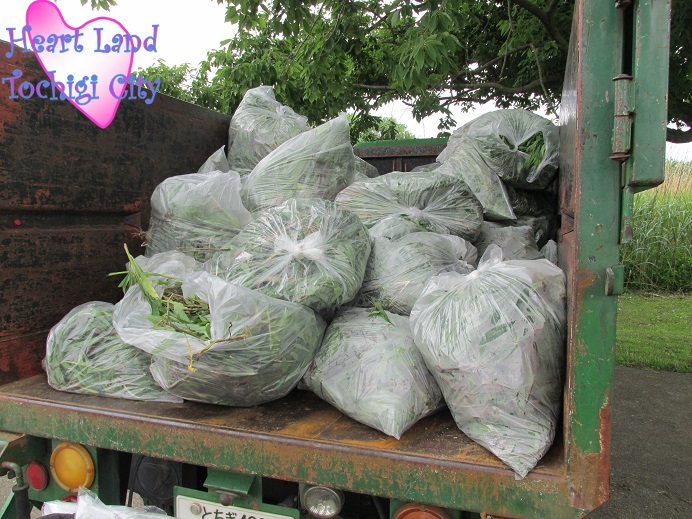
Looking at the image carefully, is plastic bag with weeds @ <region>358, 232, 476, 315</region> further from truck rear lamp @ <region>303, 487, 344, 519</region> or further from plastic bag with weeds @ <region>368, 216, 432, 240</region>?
truck rear lamp @ <region>303, 487, 344, 519</region>

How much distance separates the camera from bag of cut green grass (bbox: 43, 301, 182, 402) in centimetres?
167

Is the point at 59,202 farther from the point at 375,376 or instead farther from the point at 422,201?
the point at 422,201

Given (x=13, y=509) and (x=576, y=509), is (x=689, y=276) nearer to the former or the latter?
(x=576, y=509)

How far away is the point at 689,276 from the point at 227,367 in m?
8.47

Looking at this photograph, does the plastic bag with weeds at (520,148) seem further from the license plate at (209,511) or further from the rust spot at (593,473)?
the license plate at (209,511)

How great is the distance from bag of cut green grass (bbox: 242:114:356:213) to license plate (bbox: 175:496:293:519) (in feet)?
3.89

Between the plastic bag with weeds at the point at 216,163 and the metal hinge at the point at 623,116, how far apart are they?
70.5 inches

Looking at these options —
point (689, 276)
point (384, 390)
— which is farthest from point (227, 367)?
point (689, 276)

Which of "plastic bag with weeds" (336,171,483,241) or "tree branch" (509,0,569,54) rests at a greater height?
"tree branch" (509,0,569,54)

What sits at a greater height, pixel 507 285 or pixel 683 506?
pixel 507 285

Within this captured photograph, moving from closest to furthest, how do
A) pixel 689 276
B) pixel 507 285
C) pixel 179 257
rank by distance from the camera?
pixel 507 285 < pixel 179 257 < pixel 689 276

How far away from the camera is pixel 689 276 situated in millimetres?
7996

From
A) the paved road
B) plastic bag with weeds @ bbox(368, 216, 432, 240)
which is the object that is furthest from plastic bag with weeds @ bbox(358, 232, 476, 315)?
the paved road

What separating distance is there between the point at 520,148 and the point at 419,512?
1960 millimetres
